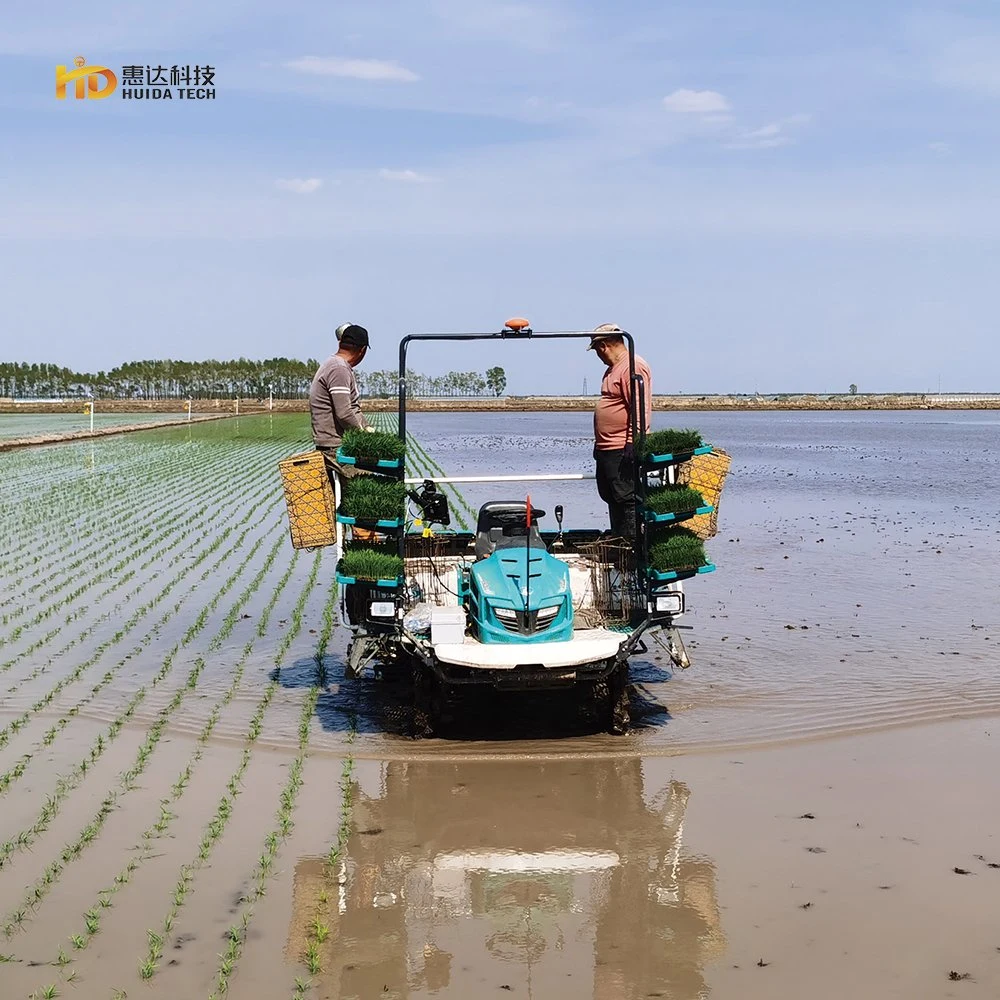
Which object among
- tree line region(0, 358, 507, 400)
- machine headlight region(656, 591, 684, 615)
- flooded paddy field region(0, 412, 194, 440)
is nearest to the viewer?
machine headlight region(656, 591, 684, 615)

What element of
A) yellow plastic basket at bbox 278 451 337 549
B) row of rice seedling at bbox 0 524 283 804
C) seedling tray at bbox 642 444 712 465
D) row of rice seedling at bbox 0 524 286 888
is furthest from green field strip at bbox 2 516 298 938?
seedling tray at bbox 642 444 712 465

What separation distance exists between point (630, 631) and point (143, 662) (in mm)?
4094

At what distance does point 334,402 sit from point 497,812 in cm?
354

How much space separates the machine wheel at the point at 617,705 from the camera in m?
7.75

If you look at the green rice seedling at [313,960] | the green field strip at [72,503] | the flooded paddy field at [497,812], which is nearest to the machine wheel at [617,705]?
the flooded paddy field at [497,812]

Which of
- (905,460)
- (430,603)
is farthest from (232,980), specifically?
(905,460)

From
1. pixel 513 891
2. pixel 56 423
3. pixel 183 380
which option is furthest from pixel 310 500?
pixel 183 380

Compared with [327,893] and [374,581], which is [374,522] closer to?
[374,581]

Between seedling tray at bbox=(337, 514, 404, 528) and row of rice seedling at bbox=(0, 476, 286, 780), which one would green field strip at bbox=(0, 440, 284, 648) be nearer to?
A: row of rice seedling at bbox=(0, 476, 286, 780)

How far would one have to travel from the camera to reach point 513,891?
5.47 meters

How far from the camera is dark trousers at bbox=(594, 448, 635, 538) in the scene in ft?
28.2

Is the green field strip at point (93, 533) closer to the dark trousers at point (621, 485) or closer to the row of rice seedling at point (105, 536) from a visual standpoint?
the row of rice seedling at point (105, 536)

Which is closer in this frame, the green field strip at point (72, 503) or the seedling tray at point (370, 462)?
the seedling tray at point (370, 462)

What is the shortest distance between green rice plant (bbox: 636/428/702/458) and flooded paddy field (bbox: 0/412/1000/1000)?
5.41 ft
